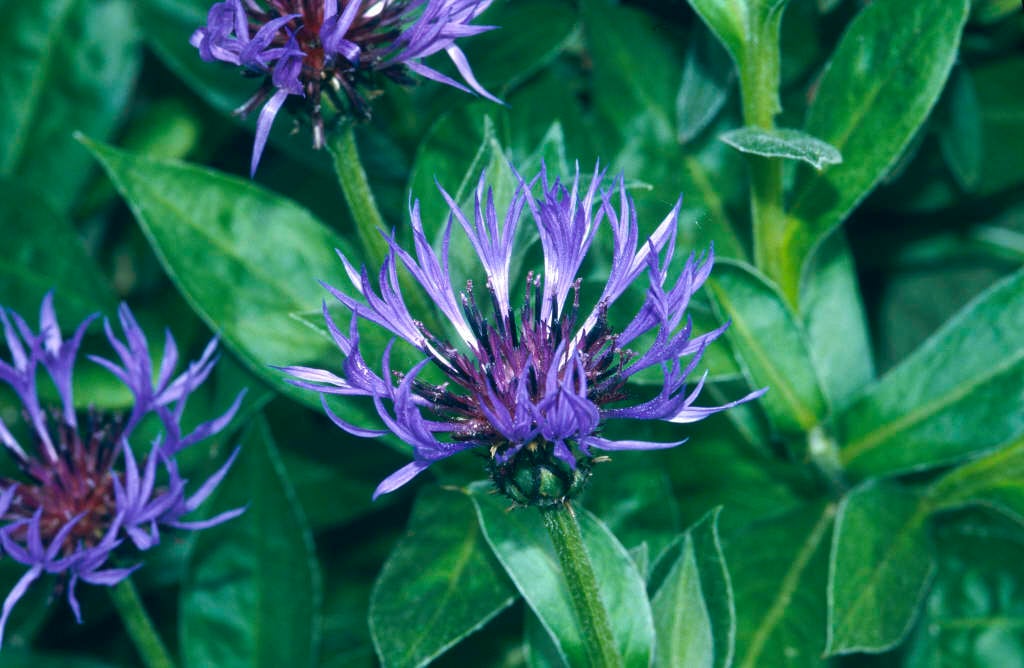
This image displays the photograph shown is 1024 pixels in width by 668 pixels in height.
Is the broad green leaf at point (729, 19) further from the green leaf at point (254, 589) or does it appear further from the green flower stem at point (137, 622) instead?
the green flower stem at point (137, 622)

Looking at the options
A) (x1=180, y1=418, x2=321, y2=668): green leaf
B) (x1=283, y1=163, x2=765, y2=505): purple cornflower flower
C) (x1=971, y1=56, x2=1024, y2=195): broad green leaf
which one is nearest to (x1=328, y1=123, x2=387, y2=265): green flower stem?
(x1=283, y1=163, x2=765, y2=505): purple cornflower flower

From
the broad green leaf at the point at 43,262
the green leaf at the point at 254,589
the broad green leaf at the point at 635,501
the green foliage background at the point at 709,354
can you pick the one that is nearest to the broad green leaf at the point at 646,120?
the green foliage background at the point at 709,354

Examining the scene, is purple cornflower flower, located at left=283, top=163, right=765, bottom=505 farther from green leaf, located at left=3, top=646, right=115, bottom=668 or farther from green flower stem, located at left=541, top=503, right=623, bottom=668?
green leaf, located at left=3, top=646, right=115, bottom=668

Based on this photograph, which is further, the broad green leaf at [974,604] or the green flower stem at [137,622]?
the broad green leaf at [974,604]

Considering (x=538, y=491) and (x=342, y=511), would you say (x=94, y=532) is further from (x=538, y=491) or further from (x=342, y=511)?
(x=538, y=491)

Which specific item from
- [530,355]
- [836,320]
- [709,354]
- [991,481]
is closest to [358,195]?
[530,355]

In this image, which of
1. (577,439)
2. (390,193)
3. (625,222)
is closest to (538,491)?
(577,439)

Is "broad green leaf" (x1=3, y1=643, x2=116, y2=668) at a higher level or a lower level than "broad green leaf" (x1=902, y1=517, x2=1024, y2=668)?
lower
